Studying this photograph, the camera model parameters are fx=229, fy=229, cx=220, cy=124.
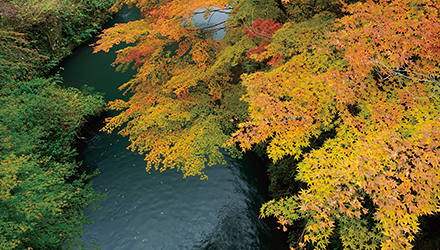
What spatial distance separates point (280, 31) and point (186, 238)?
7189 mm

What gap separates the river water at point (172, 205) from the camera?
7812 mm

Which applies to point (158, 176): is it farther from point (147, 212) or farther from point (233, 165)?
point (233, 165)

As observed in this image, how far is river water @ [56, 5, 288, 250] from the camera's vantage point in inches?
308

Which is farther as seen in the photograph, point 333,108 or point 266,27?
point 266,27

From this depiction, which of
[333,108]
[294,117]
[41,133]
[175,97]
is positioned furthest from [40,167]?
[333,108]

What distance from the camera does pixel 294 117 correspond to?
5.18 m

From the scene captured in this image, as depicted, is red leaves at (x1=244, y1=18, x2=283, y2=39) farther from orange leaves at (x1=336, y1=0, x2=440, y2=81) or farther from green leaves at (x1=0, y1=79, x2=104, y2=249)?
green leaves at (x1=0, y1=79, x2=104, y2=249)

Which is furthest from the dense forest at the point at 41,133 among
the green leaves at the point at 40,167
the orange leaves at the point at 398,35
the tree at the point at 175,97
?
the orange leaves at the point at 398,35

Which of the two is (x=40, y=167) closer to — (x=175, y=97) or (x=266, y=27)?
(x=175, y=97)

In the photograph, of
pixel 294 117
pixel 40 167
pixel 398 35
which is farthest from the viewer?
pixel 40 167

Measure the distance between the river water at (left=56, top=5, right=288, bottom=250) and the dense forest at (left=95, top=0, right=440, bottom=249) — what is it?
3.93 feet

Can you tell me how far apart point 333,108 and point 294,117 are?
33.3 inches

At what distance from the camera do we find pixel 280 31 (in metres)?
6.12

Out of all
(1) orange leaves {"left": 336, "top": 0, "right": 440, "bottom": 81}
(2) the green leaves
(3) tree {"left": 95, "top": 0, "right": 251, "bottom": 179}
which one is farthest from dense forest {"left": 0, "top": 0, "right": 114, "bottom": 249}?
(1) orange leaves {"left": 336, "top": 0, "right": 440, "bottom": 81}
